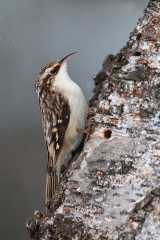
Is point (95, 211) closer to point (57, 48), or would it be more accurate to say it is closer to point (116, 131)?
point (116, 131)

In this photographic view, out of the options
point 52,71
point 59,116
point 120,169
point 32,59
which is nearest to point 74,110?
point 59,116

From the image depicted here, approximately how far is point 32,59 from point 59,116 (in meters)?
1.33

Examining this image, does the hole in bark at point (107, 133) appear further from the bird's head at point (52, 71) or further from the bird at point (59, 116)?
the bird's head at point (52, 71)

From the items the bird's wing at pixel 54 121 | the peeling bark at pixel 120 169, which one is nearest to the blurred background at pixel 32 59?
the bird's wing at pixel 54 121

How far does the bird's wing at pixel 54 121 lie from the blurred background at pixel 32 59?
2.55ft

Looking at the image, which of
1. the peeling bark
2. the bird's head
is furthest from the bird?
the peeling bark

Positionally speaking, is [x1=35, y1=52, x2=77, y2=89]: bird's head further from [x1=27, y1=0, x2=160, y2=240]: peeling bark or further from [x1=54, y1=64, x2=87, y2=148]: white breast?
[x1=27, y1=0, x2=160, y2=240]: peeling bark

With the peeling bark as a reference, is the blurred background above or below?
below

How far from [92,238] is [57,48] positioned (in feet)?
7.98

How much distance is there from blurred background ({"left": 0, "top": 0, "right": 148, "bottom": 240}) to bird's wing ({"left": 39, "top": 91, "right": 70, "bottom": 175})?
2.55 feet

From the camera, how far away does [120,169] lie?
231 cm

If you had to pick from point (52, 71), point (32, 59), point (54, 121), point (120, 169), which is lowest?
point (32, 59)

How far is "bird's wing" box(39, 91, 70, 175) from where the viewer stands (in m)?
3.23

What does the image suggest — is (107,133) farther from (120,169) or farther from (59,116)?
(59,116)
